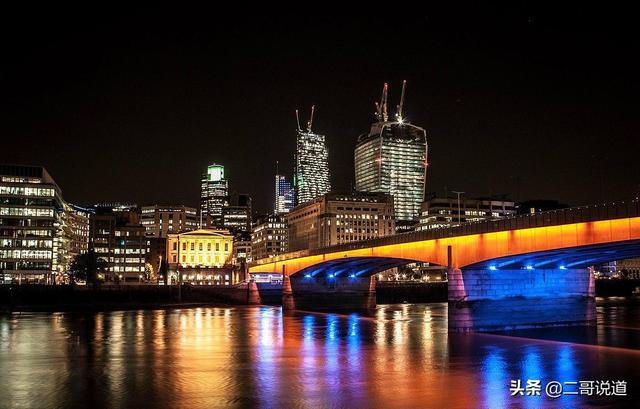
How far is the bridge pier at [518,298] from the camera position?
60.0 meters

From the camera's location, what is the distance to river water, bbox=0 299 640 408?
28938 mm

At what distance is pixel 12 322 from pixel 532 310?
58489 millimetres

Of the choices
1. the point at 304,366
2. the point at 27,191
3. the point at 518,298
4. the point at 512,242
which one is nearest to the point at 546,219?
the point at 512,242

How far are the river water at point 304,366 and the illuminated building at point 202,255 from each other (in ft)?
395

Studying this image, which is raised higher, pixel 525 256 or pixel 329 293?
pixel 525 256

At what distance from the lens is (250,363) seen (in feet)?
135

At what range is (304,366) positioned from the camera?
39.6m

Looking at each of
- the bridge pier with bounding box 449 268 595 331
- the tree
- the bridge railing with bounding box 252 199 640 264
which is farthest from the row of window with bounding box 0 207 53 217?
the bridge pier with bounding box 449 268 595 331

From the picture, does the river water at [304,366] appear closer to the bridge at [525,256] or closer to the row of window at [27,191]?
the bridge at [525,256]

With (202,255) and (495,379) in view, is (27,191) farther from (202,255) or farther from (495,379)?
(495,379)

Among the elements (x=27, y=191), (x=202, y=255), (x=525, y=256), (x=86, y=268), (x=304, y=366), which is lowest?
(x=304, y=366)

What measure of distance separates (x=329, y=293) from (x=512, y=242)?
5747 centimetres

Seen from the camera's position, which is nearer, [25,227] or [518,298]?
[518,298]

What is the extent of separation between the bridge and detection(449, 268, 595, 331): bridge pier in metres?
0.09
